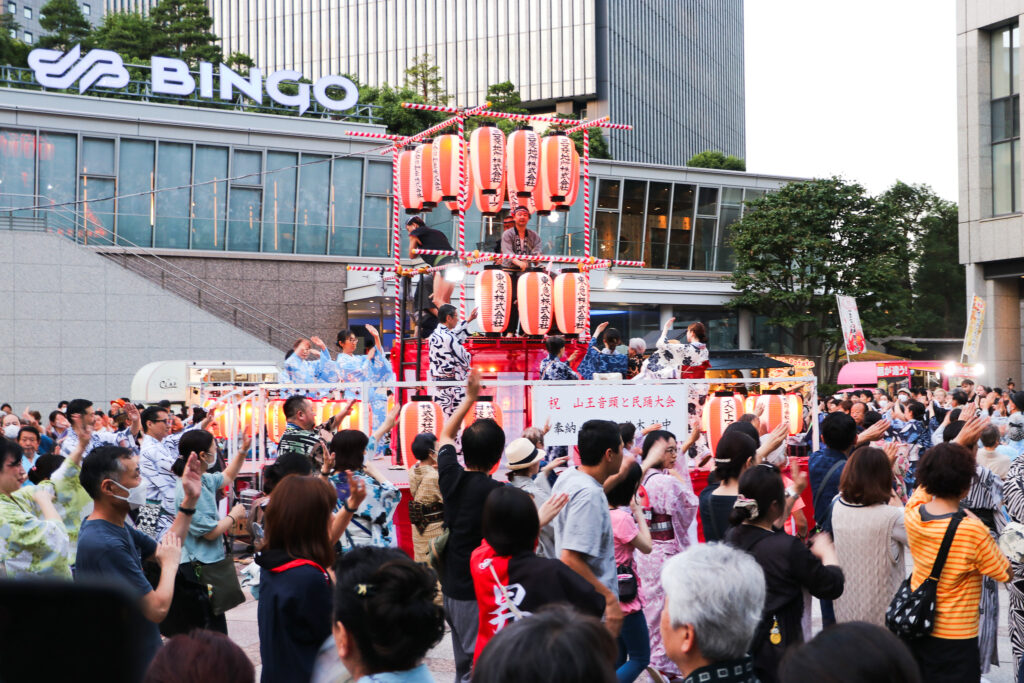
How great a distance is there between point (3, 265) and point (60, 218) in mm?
2636

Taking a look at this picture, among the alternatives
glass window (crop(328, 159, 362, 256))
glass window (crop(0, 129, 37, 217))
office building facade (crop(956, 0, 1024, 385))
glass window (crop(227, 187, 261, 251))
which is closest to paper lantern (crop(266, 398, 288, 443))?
glass window (crop(227, 187, 261, 251))

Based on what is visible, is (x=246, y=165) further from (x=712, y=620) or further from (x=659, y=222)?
(x=712, y=620)

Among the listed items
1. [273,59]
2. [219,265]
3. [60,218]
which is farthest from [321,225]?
[273,59]

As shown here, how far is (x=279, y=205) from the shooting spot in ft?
85.4

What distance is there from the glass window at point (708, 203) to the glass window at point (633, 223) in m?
2.26

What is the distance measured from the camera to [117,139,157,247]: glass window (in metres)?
23.8

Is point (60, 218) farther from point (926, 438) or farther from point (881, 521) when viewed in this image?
point (881, 521)

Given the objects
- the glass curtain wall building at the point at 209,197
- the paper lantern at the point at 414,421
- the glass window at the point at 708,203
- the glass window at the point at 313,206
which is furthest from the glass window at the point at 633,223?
the paper lantern at the point at 414,421

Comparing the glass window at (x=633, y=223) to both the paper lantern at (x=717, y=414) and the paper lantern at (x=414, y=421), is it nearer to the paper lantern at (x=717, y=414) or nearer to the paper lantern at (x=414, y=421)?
the paper lantern at (x=717, y=414)

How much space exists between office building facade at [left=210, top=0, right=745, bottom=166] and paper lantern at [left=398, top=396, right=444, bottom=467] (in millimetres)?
45085

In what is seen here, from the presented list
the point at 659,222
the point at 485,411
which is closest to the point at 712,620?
the point at 485,411

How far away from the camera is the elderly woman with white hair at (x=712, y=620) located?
8.50 feet

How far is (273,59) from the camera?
213ft

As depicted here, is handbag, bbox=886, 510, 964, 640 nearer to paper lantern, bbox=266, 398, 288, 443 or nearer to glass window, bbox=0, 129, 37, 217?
paper lantern, bbox=266, 398, 288, 443
